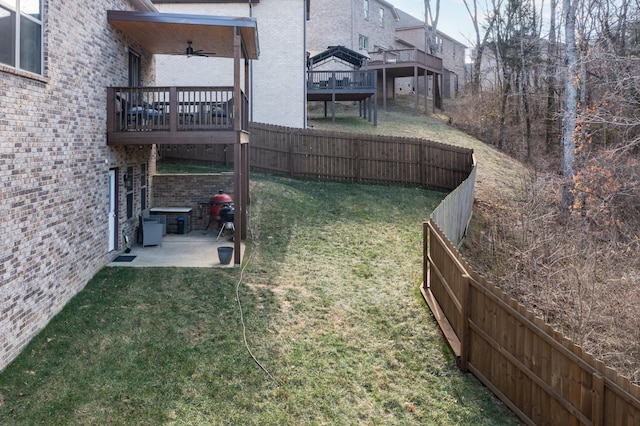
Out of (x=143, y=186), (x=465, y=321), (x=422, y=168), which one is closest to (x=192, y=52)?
(x=143, y=186)

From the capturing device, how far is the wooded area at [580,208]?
26.6ft

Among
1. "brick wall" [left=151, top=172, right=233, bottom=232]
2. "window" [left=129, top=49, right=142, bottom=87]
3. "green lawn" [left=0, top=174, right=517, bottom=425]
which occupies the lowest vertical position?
"green lawn" [left=0, top=174, right=517, bottom=425]

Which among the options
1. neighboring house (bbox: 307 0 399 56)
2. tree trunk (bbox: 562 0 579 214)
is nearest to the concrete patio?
tree trunk (bbox: 562 0 579 214)

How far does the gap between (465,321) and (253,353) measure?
303 centimetres

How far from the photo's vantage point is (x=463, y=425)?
5.79 m

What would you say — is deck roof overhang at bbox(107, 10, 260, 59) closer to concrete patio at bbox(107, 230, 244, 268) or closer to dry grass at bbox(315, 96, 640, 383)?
concrete patio at bbox(107, 230, 244, 268)

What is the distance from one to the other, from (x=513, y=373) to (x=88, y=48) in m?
8.97

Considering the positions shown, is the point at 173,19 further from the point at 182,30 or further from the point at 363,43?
the point at 363,43

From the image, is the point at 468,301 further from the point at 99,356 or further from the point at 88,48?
the point at 88,48

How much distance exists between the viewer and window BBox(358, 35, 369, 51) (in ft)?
120

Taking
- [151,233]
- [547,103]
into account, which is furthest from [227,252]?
[547,103]

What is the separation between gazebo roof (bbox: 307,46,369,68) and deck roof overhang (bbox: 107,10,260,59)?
15598 mm

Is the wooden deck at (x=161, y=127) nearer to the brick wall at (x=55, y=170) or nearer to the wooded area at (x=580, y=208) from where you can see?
the brick wall at (x=55, y=170)

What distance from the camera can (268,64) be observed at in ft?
71.9
